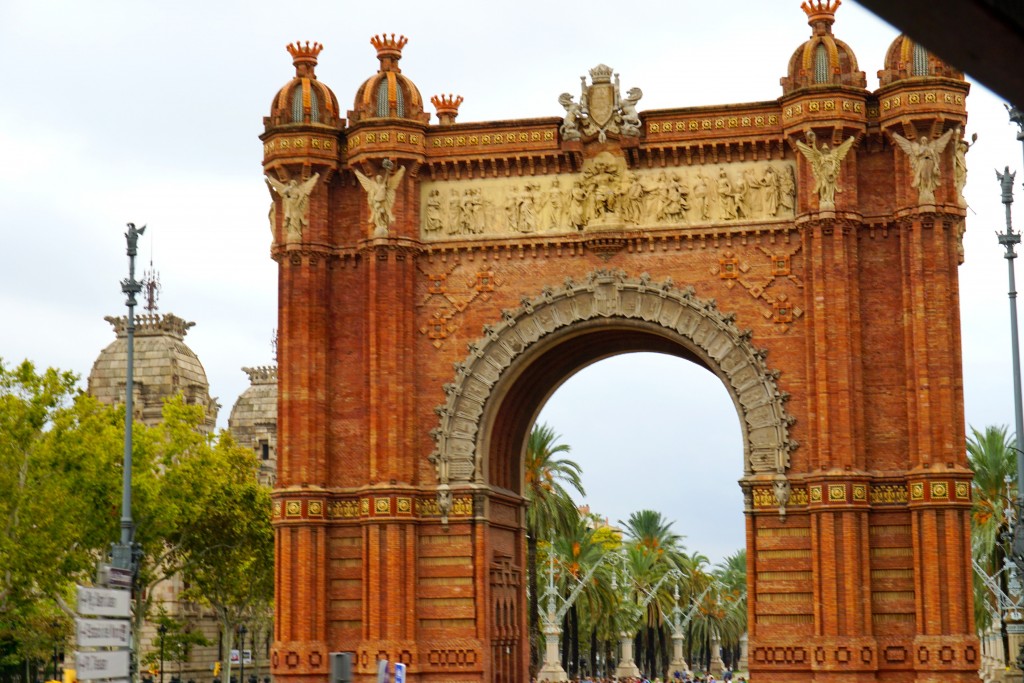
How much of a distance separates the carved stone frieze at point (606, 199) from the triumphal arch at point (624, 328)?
6 centimetres

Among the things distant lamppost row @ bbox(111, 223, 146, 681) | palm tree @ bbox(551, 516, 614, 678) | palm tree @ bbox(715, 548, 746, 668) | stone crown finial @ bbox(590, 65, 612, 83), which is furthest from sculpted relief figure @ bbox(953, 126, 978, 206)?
palm tree @ bbox(715, 548, 746, 668)

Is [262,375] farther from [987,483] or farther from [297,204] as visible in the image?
[297,204]

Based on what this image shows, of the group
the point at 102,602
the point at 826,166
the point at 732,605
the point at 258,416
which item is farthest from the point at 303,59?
the point at 732,605

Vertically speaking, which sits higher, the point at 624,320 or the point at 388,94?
the point at 388,94

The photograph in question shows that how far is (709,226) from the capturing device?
32.3 meters

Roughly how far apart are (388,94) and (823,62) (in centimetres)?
930

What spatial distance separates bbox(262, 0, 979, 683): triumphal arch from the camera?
3058 centimetres

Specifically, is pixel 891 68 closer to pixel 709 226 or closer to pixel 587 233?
A: pixel 709 226

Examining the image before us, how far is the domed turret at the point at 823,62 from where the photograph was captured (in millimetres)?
31625

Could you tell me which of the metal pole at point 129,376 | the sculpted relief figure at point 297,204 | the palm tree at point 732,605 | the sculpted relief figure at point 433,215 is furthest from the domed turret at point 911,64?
the palm tree at point 732,605

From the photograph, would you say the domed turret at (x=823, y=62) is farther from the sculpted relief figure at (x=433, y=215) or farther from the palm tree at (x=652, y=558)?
the palm tree at (x=652, y=558)

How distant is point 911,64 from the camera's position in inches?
1224

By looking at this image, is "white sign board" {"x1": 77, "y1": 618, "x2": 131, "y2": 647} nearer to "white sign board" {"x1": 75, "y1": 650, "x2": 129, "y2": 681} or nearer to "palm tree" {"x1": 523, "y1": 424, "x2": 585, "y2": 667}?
"white sign board" {"x1": 75, "y1": 650, "x2": 129, "y2": 681}

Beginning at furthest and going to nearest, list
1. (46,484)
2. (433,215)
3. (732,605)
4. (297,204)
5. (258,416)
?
(732,605) < (258,416) < (46,484) < (433,215) < (297,204)
